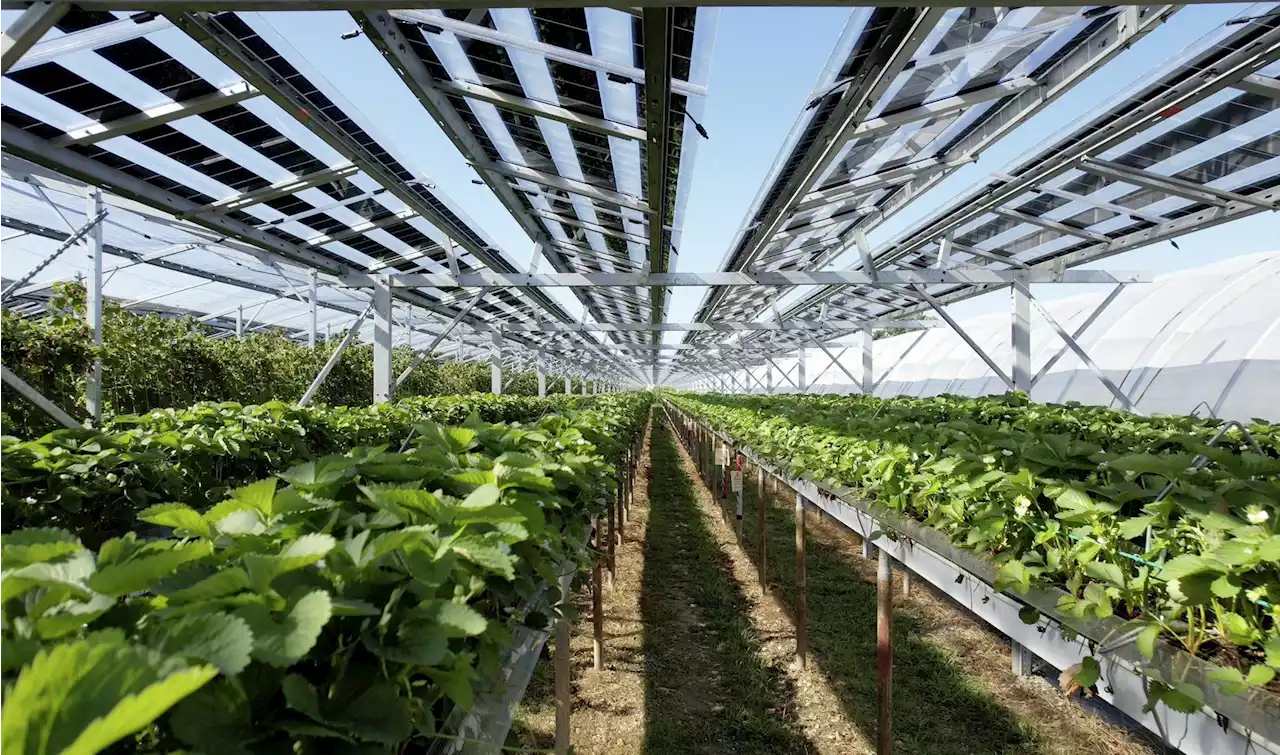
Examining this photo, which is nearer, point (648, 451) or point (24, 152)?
point (24, 152)

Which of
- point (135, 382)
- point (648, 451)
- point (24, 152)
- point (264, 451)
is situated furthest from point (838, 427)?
point (648, 451)

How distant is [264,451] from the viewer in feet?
14.0

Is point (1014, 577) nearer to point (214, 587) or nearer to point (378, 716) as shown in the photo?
point (378, 716)

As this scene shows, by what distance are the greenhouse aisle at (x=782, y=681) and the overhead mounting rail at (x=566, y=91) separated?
3.39 meters


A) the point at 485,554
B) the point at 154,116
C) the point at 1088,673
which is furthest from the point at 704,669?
the point at 154,116

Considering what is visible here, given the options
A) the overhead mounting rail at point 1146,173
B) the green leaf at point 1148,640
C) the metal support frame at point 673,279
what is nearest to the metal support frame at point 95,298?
the metal support frame at point 673,279

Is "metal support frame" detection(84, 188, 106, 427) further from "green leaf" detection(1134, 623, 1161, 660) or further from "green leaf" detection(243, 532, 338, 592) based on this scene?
"green leaf" detection(1134, 623, 1161, 660)

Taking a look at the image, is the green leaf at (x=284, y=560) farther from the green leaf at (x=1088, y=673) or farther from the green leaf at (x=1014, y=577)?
the green leaf at (x=1014, y=577)

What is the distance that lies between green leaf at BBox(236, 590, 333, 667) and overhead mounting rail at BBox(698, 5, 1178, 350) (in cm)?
280

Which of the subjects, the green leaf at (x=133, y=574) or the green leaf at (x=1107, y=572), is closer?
the green leaf at (x=133, y=574)

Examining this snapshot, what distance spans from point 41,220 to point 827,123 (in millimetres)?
10755

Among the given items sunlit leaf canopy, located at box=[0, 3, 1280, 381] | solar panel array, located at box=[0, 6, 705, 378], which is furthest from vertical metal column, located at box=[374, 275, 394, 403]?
solar panel array, located at box=[0, 6, 705, 378]

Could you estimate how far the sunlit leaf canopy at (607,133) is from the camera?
3.88 meters

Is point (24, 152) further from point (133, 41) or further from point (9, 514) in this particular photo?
point (9, 514)
